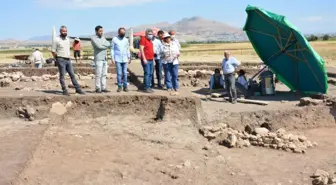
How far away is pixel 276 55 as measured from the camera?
12.0 meters

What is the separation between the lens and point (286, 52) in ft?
38.5

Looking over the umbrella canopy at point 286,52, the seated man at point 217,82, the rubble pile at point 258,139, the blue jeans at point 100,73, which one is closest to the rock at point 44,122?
the blue jeans at point 100,73

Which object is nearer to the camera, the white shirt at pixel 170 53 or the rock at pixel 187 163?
the rock at pixel 187 163

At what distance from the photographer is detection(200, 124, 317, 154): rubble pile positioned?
8.09 m

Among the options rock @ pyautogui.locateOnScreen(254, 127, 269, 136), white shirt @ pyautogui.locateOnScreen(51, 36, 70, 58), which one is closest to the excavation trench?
rock @ pyautogui.locateOnScreen(254, 127, 269, 136)

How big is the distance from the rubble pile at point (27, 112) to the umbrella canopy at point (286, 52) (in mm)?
5707

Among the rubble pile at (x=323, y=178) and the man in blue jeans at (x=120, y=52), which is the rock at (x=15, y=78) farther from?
the rubble pile at (x=323, y=178)

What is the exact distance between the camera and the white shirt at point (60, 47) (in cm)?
895

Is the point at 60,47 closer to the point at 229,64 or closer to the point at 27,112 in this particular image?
the point at 27,112

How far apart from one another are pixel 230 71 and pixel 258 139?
96.1 inches

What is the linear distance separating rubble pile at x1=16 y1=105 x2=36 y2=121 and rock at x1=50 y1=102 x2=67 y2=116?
0.34m

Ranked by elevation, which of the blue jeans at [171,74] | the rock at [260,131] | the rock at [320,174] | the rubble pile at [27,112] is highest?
the blue jeans at [171,74]

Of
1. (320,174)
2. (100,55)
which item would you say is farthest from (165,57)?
(320,174)

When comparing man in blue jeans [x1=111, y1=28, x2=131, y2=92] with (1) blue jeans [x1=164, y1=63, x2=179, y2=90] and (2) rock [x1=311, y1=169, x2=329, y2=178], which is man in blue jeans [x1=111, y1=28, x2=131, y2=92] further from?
(2) rock [x1=311, y1=169, x2=329, y2=178]
